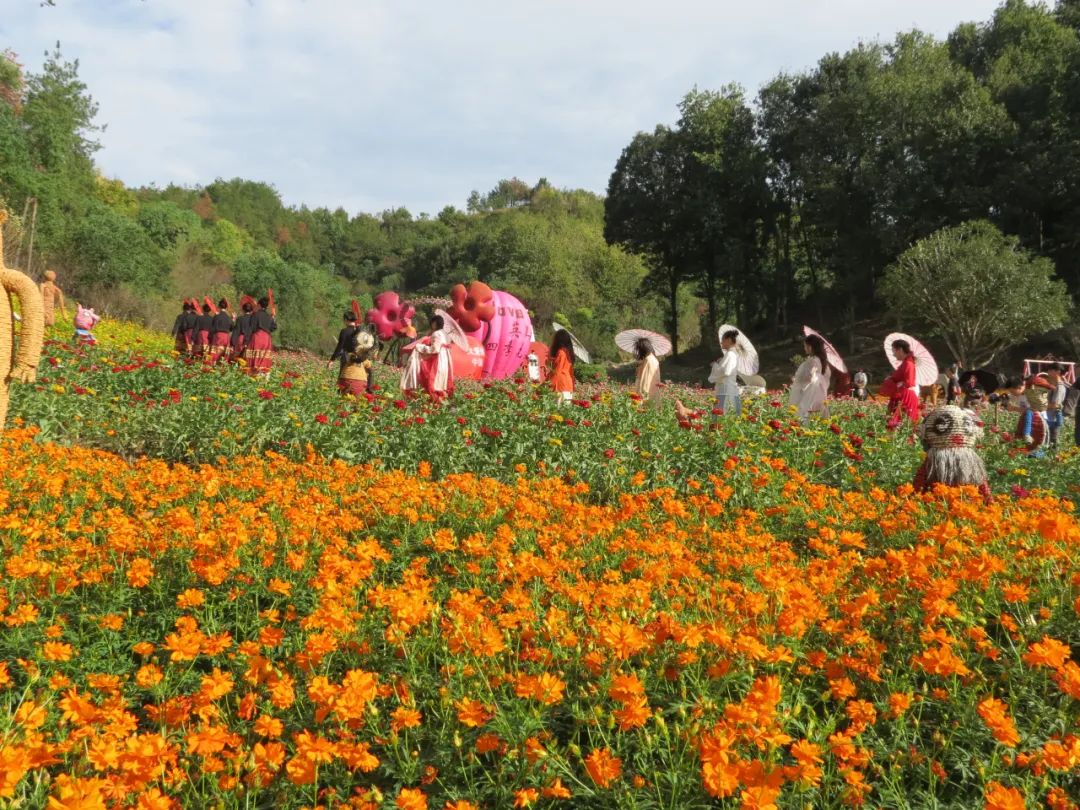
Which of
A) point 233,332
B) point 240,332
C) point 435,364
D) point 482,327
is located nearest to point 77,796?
point 435,364

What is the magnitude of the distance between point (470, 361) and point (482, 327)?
0.89 metres

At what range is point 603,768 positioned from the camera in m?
1.55

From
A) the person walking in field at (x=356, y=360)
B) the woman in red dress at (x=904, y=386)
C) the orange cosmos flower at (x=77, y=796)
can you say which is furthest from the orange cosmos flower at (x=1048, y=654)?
the person walking in field at (x=356, y=360)

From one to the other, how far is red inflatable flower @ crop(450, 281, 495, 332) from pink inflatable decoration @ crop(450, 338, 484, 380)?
1.05 ft

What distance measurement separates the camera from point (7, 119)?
2116cm

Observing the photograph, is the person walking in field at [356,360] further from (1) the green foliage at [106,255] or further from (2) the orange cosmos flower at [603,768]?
(1) the green foliage at [106,255]

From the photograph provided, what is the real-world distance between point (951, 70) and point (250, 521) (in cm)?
3214

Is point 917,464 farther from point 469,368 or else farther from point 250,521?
point 469,368

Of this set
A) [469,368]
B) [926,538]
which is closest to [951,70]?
[469,368]

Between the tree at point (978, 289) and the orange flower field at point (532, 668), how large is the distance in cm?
2100

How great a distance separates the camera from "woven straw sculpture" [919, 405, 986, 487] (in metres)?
4.69

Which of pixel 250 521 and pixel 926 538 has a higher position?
pixel 926 538

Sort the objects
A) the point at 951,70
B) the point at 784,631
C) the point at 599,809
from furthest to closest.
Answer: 1. the point at 951,70
2. the point at 784,631
3. the point at 599,809

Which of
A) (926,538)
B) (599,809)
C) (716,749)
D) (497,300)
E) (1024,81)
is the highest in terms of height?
(1024,81)
